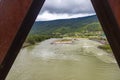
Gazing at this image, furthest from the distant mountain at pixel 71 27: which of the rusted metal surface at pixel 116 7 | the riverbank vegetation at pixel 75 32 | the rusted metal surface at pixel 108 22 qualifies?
the rusted metal surface at pixel 116 7

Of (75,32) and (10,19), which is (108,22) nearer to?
(10,19)

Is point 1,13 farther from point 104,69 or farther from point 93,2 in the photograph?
point 104,69

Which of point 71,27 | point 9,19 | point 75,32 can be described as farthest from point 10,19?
point 71,27

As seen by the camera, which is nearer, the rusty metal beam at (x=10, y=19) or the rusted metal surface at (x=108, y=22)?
the rusty metal beam at (x=10, y=19)

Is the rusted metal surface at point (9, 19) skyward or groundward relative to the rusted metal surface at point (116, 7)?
skyward

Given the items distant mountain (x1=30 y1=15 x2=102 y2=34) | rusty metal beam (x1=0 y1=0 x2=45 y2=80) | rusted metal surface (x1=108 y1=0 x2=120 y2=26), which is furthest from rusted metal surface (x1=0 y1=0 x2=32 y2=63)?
distant mountain (x1=30 y1=15 x2=102 y2=34)

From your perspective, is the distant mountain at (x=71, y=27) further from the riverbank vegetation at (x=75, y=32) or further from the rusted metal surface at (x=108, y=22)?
the rusted metal surface at (x=108, y=22)

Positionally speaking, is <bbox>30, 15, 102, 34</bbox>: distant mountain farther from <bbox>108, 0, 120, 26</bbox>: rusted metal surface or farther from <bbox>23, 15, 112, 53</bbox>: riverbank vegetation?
<bbox>108, 0, 120, 26</bbox>: rusted metal surface

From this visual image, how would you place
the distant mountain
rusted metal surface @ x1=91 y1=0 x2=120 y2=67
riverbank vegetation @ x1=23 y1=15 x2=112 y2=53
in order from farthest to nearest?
1. the distant mountain
2. riverbank vegetation @ x1=23 y1=15 x2=112 y2=53
3. rusted metal surface @ x1=91 y1=0 x2=120 y2=67
